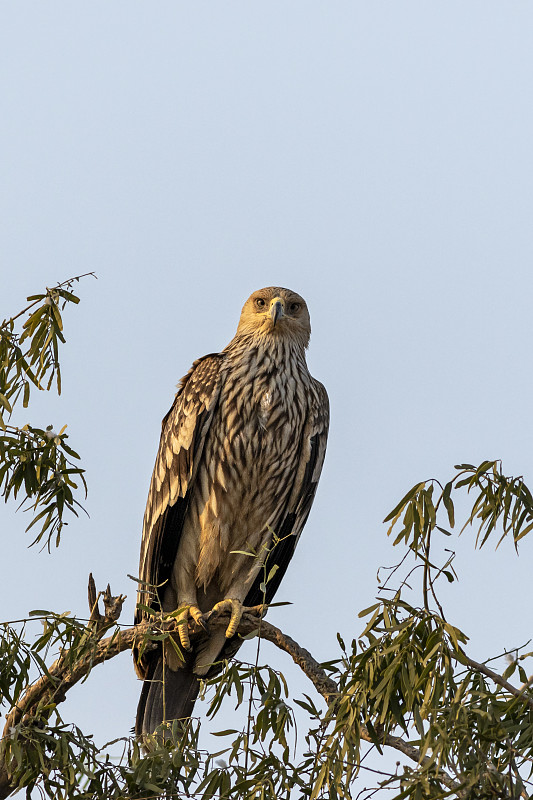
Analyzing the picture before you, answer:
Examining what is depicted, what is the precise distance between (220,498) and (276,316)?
3.70 feet

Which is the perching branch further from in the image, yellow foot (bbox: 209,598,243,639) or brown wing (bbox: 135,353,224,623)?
brown wing (bbox: 135,353,224,623)

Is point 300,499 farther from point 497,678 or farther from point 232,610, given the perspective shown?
point 497,678

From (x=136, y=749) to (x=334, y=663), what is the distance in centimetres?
71

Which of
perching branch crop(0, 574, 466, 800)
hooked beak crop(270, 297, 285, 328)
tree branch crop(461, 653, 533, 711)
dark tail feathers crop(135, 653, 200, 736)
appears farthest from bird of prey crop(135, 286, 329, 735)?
tree branch crop(461, 653, 533, 711)

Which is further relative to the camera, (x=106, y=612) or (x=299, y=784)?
(x=106, y=612)

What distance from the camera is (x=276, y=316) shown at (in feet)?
19.0

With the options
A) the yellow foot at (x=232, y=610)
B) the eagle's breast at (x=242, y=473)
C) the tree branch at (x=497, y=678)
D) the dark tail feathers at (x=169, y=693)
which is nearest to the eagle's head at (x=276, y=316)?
the eagle's breast at (x=242, y=473)

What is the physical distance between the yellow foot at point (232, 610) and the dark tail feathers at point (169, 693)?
406 millimetres

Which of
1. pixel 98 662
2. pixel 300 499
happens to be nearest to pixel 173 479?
pixel 300 499

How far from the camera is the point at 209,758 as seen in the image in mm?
3207

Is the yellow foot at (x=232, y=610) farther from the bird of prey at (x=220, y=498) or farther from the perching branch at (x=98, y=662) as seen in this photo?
the perching branch at (x=98, y=662)

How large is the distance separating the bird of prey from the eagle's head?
0.34 m

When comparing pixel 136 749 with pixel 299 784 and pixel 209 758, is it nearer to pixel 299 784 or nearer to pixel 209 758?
pixel 209 758

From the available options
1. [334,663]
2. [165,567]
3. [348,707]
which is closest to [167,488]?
[165,567]
